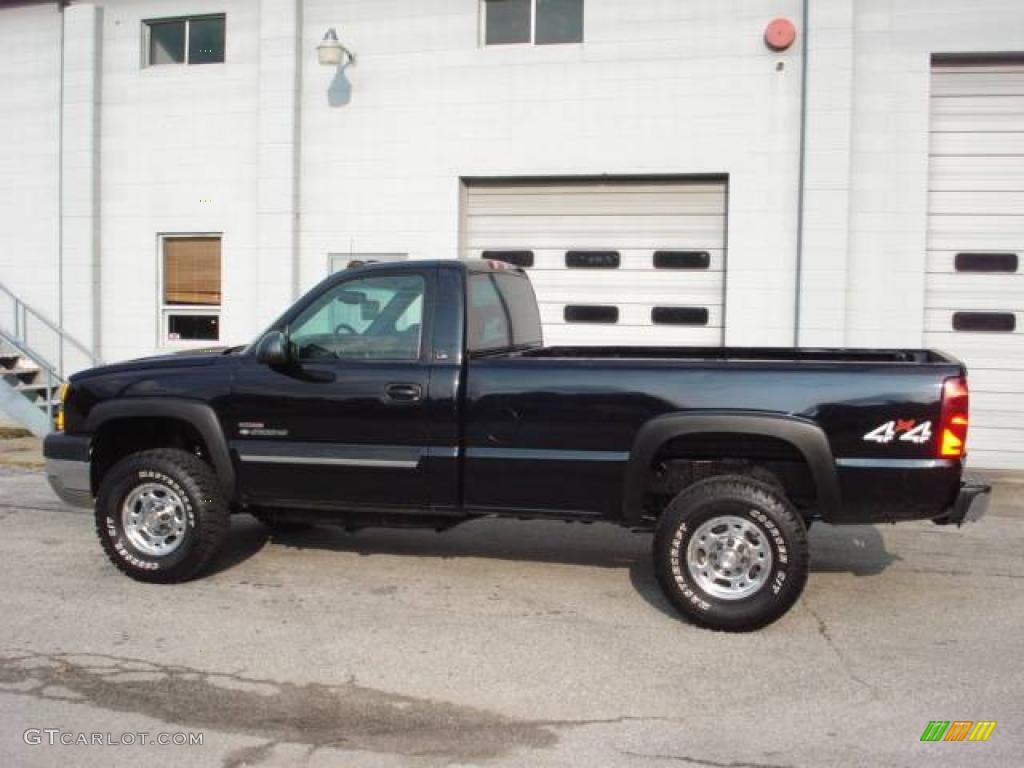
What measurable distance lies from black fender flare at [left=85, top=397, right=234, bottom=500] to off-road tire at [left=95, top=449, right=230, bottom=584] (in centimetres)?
12

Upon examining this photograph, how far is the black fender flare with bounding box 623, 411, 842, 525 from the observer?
5238mm

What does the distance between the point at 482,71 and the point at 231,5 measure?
3544 mm

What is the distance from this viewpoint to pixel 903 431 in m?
5.14

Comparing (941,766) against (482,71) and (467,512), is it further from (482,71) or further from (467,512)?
(482,71)

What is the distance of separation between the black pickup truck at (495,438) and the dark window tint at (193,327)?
686 centimetres

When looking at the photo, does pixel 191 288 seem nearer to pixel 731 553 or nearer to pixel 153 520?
pixel 153 520

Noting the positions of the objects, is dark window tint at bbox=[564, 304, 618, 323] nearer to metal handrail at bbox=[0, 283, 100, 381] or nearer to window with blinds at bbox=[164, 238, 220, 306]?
window with blinds at bbox=[164, 238, 220, 306]

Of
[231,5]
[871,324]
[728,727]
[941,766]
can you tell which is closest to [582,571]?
[728,727]

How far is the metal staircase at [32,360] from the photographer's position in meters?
12.1

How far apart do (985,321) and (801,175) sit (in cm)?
257

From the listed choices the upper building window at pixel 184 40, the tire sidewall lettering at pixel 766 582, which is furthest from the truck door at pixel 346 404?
the upper building window at pixel 184 40

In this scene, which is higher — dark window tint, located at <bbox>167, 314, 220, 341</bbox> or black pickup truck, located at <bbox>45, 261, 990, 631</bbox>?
dark window tint, located at <bbox>167, 314, 220, 341</bbox>

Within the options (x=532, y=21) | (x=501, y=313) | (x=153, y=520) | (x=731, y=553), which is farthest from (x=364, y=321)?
(x=532, y=21)

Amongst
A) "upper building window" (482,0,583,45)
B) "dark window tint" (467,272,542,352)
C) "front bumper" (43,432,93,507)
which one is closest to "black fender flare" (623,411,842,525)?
"dark window tint" (467,272,542,352)
